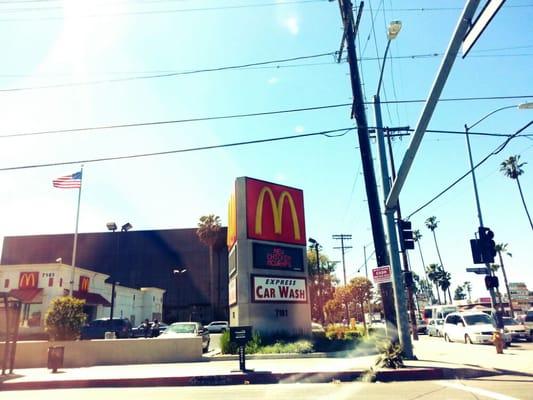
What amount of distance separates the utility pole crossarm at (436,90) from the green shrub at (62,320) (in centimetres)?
1399

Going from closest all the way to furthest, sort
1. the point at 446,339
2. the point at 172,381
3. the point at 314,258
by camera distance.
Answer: the point at 172,381
the point at 446,339
the point at 314,258

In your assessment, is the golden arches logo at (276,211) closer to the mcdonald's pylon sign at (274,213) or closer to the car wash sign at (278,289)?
the mcdonald's pylon sign at (274,213)

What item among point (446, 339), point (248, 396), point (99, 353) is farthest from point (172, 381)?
point (446, 339)

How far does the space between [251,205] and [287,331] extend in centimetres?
686

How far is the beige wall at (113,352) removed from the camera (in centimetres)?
1612

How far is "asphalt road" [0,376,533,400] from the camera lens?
8.64 meters

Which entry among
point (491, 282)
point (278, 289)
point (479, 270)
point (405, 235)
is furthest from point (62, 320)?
point (491, 282)

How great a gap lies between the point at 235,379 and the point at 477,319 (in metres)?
16.8

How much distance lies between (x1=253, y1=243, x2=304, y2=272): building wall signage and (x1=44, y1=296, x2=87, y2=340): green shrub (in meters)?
8.59

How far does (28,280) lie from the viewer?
34.1m

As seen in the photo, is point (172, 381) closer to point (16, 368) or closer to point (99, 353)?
point (99, 353)

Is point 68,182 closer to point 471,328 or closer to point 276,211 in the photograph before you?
point 276,211

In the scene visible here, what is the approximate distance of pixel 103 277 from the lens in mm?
43000

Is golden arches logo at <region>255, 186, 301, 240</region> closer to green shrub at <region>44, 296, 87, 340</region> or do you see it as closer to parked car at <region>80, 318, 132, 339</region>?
green shrub at <region>44, 296, 87, 340</region>
